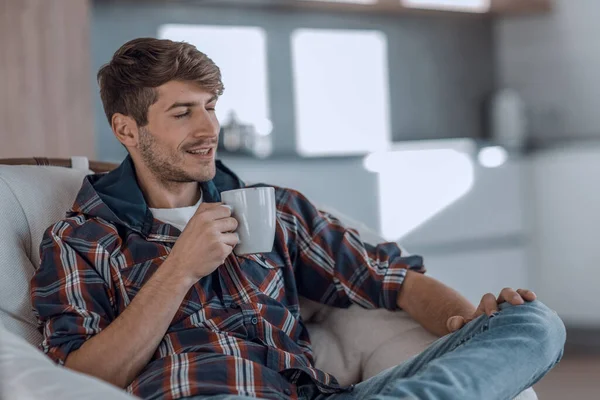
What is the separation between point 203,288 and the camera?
158 cm

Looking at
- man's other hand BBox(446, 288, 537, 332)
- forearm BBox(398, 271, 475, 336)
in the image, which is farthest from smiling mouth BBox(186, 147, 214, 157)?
man's other hand BBox(446, 288, 537, 332)

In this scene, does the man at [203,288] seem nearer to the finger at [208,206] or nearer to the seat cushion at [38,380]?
the finger at [208,206]

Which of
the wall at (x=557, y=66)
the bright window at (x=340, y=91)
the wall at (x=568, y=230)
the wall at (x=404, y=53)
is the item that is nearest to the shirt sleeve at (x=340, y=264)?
the wall at (x=404, y=53)

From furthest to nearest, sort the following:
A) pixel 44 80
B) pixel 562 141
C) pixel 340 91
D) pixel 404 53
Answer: pixel 404 53
pixel 340 91
pixel 562 141
pixel 44 80

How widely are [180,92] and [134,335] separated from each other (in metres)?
0.50

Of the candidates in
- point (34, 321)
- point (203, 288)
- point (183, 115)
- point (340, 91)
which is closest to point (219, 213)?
point (203, 288)

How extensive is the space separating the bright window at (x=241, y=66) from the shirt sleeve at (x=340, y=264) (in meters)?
2.11

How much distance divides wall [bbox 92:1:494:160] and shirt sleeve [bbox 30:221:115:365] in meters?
2.14

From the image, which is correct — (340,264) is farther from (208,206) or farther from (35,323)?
(35,323)

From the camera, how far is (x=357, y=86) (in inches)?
167

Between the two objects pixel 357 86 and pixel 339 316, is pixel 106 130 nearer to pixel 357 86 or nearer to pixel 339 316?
pixel 357 86

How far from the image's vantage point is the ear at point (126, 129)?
1714mm

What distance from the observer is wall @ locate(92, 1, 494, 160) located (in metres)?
3.64

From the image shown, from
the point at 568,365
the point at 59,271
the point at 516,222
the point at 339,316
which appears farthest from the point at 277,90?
the point at 59,271
